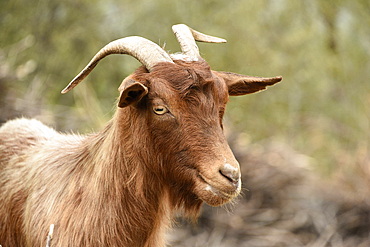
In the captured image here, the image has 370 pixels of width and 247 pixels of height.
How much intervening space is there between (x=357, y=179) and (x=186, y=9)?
22.8 feet

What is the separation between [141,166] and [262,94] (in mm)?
13897

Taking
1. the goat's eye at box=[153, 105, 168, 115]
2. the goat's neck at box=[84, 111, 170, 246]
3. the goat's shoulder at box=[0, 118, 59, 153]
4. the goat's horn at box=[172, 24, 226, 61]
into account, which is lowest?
the goat's shoulder at box=[0, 118, 59, 153]

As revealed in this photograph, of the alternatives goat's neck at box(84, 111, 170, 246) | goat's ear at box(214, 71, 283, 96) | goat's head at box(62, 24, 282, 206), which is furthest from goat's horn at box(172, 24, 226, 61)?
goat's neck at box(84, 111, 170, 246)

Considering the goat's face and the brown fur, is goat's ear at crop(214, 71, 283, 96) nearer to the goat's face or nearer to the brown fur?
the brown fur

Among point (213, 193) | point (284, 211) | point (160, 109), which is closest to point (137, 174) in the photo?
point (160, 109)

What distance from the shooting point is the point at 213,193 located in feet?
15.9

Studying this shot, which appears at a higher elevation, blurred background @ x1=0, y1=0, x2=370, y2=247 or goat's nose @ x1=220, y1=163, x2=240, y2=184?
goat's nose @ x1=220, y1=163, x2=240, y2=184

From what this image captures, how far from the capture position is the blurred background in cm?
1160

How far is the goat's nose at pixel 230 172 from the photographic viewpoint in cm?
475

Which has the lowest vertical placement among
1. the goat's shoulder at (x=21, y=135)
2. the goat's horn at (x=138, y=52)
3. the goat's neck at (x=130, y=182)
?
the goat's shoulder at (x=21, y=135)

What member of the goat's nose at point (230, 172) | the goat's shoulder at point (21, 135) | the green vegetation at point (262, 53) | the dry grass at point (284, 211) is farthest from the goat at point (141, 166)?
the green vegetation at point (262, 53)

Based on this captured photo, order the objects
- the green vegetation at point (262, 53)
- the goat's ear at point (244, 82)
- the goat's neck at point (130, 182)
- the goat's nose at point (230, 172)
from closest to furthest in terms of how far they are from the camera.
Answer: the goat's nose at point (230, 172) < the goat's neck at point (130, 182) < the goat's ear at point (244, 82) < the green vegetation at point (262, 53)

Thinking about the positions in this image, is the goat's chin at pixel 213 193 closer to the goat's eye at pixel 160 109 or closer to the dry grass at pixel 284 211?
the goat's eye at pixel 160 109

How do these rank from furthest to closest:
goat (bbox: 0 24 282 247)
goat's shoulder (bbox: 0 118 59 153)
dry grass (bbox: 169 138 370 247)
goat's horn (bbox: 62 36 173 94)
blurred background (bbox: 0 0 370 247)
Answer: blurred background (bbox: 0 0 370 247) < dry grass (bbox: 169 138 370 247) < goat's shoulder (bbox: 0 118 59 153) < goat's horn (bbox: 62 36 173 94) < goat (bbox: 0 24 282 247)
